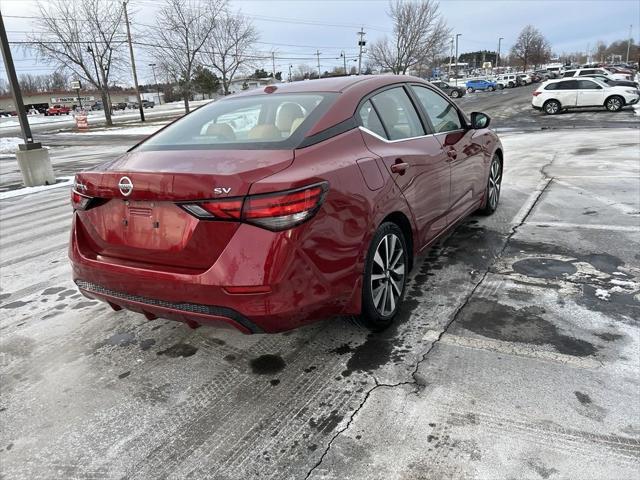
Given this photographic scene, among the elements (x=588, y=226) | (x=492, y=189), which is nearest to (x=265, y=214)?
(x=492, y=189)

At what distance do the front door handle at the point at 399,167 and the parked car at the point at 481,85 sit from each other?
5930cm

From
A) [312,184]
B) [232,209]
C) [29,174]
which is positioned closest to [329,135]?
[312,184]

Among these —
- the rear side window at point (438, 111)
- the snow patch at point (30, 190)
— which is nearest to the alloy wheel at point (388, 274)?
the rear side window at point (438, 111)

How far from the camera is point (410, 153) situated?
3525mm

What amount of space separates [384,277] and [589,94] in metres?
24.7

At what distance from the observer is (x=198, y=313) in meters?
2.55

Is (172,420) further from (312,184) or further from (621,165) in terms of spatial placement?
(621,165)

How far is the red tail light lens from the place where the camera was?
9.45ft

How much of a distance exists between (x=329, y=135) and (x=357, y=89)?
65 cm

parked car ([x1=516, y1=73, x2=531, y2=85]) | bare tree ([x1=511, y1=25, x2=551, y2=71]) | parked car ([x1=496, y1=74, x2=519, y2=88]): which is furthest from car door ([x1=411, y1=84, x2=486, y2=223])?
bare tree ([x1=511, y1=25, x2=551, y2=71])

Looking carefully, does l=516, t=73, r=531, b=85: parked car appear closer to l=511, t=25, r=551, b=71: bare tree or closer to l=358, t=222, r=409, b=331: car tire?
l=511, t=25, r=551, b=71: bare tree

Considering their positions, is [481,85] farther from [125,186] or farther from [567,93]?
[125,186]

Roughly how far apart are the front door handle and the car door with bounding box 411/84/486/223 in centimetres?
91

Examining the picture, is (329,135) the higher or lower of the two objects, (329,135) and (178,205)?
the higher
